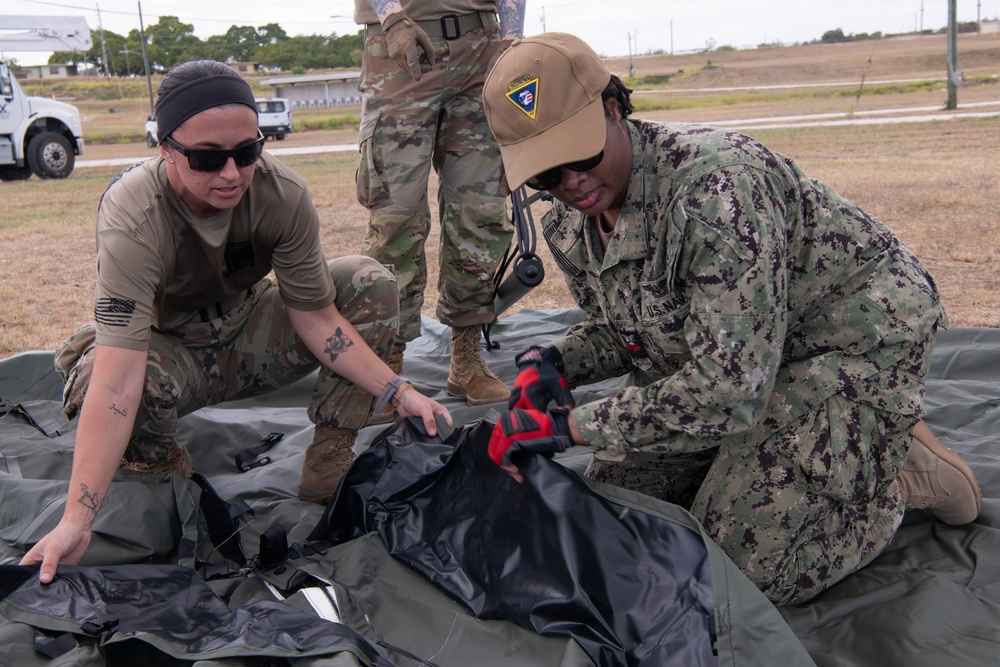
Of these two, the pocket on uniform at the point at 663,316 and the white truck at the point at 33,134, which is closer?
the pocket on uniform at the point at 663,316

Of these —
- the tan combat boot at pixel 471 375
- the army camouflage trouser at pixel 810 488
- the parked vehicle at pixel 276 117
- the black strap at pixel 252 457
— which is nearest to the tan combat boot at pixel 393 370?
the tan combat boot at pixel 471 375

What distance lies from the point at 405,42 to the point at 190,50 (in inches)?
3000

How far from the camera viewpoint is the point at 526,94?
1.81 metres

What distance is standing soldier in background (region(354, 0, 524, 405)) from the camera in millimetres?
3287

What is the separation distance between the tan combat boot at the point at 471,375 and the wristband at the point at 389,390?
89 cm

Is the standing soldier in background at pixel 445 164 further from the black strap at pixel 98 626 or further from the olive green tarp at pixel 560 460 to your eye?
the black strap at pixel 98 626

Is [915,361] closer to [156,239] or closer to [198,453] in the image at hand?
[156,239]

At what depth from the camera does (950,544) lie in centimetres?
230

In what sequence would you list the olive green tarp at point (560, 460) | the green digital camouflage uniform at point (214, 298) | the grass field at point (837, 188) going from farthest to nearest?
1. the grass field at point (837, 188)
2. the green digital camouflage uniform at point (214, 298)
3. the olive green tarp at point (560, 460)

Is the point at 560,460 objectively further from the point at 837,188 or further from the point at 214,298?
the point at 837,188

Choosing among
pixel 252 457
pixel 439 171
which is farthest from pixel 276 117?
pixel 252 457

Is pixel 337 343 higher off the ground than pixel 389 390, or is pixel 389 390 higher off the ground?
pixel 337 343

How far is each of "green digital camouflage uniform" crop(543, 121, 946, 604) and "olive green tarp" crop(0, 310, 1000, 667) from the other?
137 mm

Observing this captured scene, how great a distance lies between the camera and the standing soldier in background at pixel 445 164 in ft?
10.8
